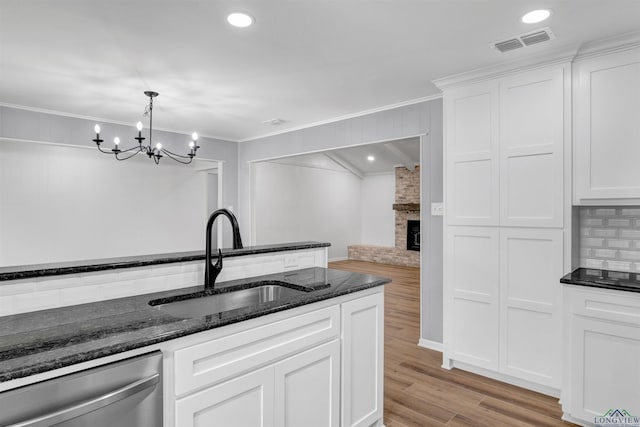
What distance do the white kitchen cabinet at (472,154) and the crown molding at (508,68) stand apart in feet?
0.20

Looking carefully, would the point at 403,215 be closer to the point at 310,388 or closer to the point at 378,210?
the point at 378,210

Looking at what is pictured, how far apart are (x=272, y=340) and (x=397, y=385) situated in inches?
68.1

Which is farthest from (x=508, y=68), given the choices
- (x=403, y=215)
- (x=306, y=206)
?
(x=306, y=206)

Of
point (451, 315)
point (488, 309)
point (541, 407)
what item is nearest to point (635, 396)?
point (541, 407)

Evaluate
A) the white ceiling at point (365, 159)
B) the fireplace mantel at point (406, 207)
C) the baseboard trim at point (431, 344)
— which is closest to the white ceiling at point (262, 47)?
the baseboard trim at point (431, 344)

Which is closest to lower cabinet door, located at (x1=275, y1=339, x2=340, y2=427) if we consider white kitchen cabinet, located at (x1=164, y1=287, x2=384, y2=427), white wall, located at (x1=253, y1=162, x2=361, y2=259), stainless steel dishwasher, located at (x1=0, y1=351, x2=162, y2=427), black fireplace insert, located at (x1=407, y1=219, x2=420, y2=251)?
white kitchen cabinet, located at (x1=164, y1=287, x2=384, y2=427)

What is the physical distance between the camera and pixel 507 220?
282 centimetres

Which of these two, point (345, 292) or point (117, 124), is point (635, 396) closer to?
point (345, 292)

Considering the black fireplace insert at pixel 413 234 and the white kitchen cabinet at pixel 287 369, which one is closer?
the white kitchen cabinet at pixel 287 369

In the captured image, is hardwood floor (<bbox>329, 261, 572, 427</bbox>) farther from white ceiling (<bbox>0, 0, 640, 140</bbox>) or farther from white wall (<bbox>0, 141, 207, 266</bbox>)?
white wall (<bbox>0, 141, 207, 266</bbox>)

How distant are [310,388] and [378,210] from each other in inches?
334

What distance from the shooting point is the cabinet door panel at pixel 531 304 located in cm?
263

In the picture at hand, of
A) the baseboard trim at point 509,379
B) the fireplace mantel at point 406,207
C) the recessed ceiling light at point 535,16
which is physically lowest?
the baseboard trim at point 509,379

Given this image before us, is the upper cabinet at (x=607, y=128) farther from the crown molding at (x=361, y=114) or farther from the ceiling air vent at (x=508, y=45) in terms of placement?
the crown molding at (x=361, y=114)
